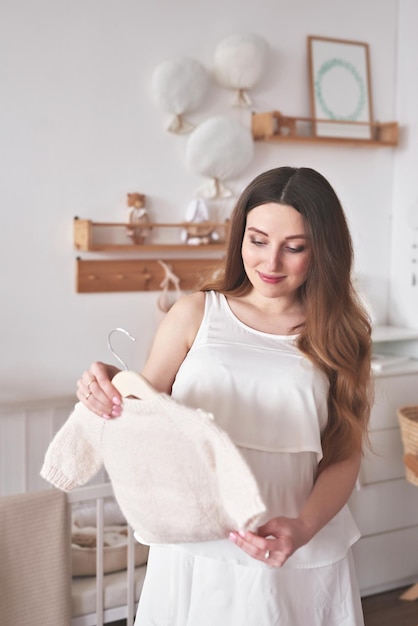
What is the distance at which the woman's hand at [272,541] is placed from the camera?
1.18 metres

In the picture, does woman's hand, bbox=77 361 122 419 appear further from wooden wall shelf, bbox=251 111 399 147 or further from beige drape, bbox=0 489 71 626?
wooden wall shelf, bbox=251 111 399 147

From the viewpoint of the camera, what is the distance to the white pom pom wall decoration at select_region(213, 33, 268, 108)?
115 inches

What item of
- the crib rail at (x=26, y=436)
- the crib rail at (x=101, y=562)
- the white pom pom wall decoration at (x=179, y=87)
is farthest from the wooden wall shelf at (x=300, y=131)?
the crib rail at (x=101, y=562)

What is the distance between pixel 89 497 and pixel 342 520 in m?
0.88

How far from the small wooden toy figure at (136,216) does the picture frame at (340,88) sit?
0.80 meters

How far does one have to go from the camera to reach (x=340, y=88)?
3.27 meters

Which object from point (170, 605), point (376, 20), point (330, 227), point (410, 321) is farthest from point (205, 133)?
point (170, 605)

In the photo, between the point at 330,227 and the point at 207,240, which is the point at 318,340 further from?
the point at 207,240

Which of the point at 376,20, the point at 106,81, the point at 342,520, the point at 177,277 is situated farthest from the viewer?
the point at 376,20

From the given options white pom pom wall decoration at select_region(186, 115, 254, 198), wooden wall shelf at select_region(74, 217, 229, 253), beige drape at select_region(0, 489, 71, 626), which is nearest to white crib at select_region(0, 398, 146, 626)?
beige drape at select_region(0, 489, 71, 626)

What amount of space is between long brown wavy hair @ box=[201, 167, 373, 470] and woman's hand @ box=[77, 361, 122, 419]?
297 millimetres

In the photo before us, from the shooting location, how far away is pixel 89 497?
7.03 feet

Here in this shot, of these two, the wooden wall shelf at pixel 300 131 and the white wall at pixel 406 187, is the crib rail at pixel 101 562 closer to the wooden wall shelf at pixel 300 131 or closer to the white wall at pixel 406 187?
the wooden wall shelf at pixel 300 131

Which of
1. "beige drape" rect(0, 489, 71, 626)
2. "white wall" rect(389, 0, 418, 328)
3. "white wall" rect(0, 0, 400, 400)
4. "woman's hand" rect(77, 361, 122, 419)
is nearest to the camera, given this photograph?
"woman's hand" rect(77, 361, 122, 419)
